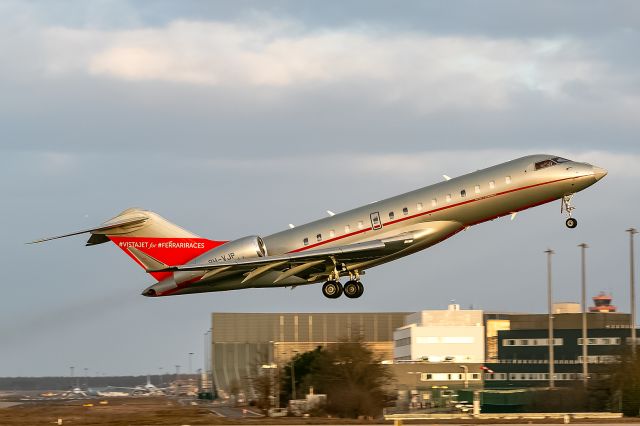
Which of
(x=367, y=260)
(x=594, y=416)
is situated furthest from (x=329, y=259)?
(x=594, y=416)

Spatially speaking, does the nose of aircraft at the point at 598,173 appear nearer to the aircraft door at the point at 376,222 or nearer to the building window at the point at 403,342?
the aircraft door at the point at 376,222

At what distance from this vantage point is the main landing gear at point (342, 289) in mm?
45312

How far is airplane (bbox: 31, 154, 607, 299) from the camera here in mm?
42719

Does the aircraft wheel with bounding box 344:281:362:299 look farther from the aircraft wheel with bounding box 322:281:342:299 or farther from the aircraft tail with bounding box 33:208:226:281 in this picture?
the aircraft tail with bounding box 33:208:226:281

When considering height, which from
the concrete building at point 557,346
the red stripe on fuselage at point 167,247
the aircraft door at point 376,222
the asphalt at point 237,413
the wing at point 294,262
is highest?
the aircraft door at point 376,222

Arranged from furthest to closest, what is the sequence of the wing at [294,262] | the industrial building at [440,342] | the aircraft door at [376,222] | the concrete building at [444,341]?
the concrete building at [444,341], the industrial building at [440,342], the aircraft door at [376,222], the wing at [294,262]

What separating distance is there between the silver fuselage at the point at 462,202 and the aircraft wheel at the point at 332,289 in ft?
6.48

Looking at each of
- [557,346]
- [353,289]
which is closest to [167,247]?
[353,289]

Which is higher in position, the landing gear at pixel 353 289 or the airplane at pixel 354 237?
the airplane at pixel 354 237

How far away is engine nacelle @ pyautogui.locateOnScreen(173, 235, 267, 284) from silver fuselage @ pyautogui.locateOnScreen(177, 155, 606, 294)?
9.77ft

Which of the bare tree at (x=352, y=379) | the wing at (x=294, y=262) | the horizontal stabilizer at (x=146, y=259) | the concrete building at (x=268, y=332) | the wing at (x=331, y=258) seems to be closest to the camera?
the wing at (x=331, y=258)

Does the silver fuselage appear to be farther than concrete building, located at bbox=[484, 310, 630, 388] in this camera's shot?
No

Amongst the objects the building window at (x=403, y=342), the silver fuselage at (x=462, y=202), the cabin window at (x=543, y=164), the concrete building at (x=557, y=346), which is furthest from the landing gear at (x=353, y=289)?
the building window at (x=403, y=342)

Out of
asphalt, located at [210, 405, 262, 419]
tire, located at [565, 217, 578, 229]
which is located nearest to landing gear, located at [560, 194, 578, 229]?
tire, located at [565, 217, 578, 229]
